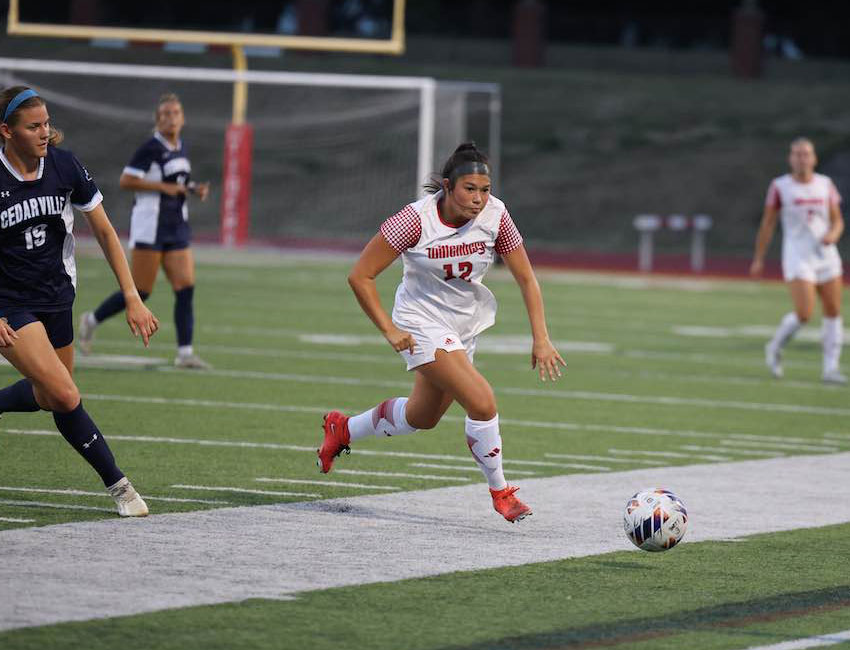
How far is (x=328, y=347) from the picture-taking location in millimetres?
18781

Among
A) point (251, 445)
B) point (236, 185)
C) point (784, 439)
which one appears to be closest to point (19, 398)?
point (251, 445)

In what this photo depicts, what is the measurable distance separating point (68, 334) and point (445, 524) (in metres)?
2.03

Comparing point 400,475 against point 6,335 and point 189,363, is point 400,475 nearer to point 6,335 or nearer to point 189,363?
point 6,335

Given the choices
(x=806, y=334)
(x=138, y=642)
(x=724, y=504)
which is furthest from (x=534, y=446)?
(x=806, y=334)

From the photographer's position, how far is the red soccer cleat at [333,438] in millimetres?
9445

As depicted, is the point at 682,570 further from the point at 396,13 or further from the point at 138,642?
the point at 396,13

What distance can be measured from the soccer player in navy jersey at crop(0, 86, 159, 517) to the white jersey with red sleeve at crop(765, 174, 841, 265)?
32.5 ft

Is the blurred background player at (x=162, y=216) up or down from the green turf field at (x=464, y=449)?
up

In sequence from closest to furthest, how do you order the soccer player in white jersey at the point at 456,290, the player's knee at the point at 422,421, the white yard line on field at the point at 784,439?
the soccer player in white jersey at the point at 456,290, the player's knee at the point at 422,421, the white yard line on field at the point at 784,439

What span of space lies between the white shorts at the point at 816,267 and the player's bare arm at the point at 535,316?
874cm

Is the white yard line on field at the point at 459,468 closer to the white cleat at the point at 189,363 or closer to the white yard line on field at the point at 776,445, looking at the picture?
the white yard line on field at the point at 776,445

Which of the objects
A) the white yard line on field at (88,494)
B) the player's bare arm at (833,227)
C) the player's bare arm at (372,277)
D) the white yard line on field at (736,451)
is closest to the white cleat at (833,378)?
the player's bare arm at (833,227)

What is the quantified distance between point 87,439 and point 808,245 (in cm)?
1037

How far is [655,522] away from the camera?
7.78 meters
